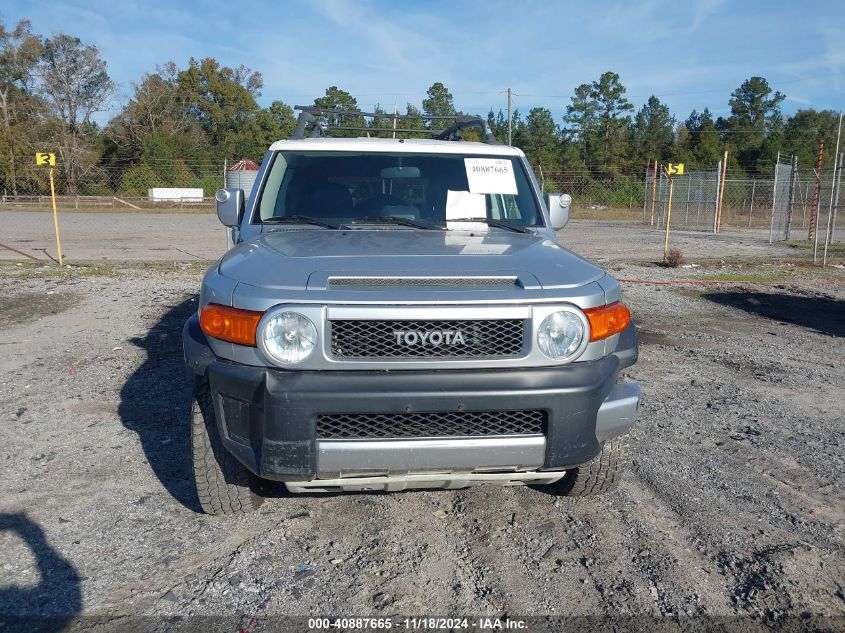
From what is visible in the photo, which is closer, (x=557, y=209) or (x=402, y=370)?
(x=402, y=370)

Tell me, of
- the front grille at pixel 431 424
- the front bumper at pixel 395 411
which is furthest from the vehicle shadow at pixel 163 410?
the front grille at pixel 431 424

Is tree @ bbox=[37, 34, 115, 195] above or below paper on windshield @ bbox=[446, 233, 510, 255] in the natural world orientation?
above

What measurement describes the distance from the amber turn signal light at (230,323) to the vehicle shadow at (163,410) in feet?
3.71

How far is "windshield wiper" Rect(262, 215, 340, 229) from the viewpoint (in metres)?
4.11

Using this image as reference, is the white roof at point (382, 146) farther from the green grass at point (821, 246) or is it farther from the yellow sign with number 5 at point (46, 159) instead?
the green grass at point (821, 246)

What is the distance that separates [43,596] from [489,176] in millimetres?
3182

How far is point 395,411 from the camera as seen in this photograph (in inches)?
109

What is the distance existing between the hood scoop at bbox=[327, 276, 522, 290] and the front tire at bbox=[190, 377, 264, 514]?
79 cm

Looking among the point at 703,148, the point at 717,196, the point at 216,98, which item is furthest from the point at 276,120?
the point at 717,196

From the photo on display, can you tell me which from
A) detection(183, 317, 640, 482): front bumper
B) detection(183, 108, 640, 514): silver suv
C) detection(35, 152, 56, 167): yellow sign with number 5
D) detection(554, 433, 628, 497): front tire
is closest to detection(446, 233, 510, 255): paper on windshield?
detection(183, 108, 640, 514): silver suv

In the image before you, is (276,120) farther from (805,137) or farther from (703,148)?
(805,137)

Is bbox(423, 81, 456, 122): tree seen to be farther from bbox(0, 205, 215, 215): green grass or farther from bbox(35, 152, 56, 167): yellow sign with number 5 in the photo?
bbox(35, 152, 56, 167): yellow sign with number 5

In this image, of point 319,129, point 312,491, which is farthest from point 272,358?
point 319,129

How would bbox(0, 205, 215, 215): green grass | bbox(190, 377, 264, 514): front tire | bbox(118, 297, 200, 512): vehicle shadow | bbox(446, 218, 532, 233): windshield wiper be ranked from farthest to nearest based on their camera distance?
bbox(0, 205, 215, 215): green grass → bbox(446, 218, 532, 233): windshield wiper → bbox(118, 297, 200, 512): vehicle shadow → bbox(190, 377, 264, 514): front tire
